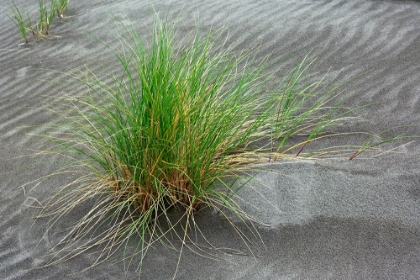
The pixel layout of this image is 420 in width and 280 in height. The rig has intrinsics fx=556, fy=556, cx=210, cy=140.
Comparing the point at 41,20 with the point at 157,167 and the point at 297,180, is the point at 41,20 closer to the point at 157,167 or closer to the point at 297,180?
the point at 157,167

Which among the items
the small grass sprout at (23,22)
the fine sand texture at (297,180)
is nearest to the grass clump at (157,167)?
the fine sand texture at (297,180)

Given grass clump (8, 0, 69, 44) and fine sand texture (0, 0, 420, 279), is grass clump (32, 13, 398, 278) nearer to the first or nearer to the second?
fine sand texture (0, 0, 420, 279)

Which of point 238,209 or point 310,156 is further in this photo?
point 310,156

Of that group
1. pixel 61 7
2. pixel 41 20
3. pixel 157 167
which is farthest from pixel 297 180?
pixel 61 7

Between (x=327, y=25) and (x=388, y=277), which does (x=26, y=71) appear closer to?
(x=327, y=25)

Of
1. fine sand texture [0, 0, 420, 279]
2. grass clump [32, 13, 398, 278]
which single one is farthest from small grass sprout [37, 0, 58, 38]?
grass clump [32, 13, 398, 278]

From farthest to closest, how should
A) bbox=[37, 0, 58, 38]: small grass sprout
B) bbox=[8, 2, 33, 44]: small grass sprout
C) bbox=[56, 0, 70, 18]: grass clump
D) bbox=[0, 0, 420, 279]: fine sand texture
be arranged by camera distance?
bbox=[56, 0, 70, 18]: grass clump → bbox=[37, 0, 58, 38]: small grass sprout → bbox=[8, 2, 33, 44]: small grass sprout → bbox=[0, 0, 420, 279]: fine sand texture

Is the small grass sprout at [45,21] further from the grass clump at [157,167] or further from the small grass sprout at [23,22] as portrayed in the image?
the grass clump at [157,167]

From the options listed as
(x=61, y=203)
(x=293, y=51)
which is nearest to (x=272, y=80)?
(x=293, y=51)
